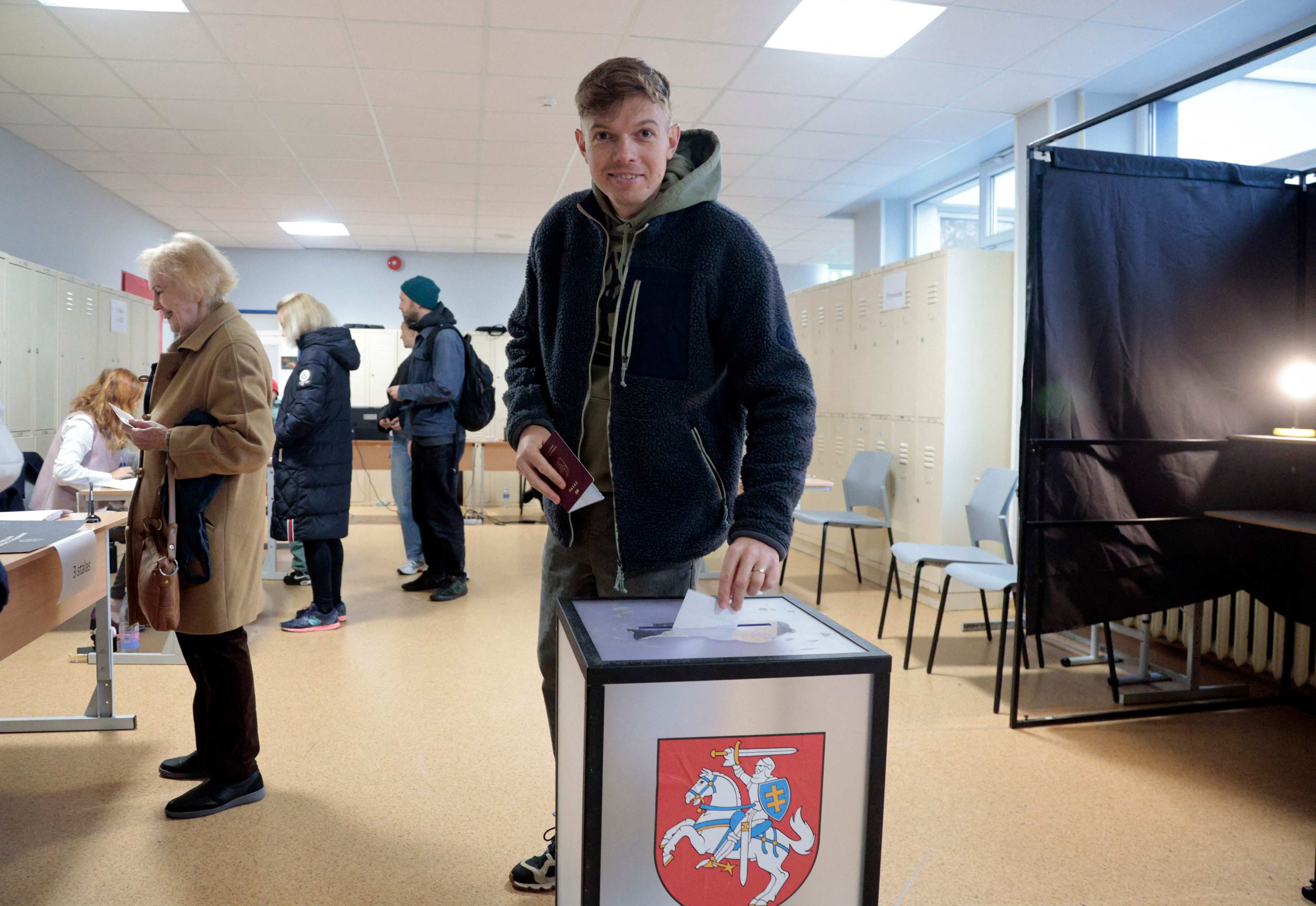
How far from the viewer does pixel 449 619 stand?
4289 mm

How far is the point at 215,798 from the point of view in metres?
2.26

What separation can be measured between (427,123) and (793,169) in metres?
2.55

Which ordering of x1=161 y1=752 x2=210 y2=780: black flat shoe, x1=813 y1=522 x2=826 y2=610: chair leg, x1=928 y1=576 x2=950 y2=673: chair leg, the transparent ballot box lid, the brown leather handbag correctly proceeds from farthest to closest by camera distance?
x1=813 y1=522 x2=826 y2=610: chair leg, x1=928 y1=576 x2=950 y2=673: chair leg, x1=161 y1=752 x2=210 y2=780: black flat shoe, the brown leather handbag, the transparent ballot box lid

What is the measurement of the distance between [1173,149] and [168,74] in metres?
5.24

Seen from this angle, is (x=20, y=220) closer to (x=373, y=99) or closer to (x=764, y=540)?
(x=373, y=99)

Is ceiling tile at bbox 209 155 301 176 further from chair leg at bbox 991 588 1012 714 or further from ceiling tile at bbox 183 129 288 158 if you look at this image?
chair leg at bbox 991 588 1012 714

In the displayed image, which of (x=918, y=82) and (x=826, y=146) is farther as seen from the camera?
(x=826, y=146)

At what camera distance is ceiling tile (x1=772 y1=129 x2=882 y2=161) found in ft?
17.9

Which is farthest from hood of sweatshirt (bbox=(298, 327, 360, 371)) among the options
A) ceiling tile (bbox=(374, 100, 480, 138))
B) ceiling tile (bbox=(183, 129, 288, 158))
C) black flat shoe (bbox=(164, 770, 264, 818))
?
ceiling tile (bbox=(183, 129, 288, 158))

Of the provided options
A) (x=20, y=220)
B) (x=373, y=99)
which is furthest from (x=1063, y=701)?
(x=20, y=220)

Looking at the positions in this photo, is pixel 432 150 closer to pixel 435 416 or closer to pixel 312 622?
pixel 435 416

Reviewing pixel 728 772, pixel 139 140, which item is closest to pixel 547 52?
pixel 139 140

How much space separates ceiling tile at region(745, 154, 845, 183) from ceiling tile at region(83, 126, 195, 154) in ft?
12.5

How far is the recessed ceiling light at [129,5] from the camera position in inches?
145
